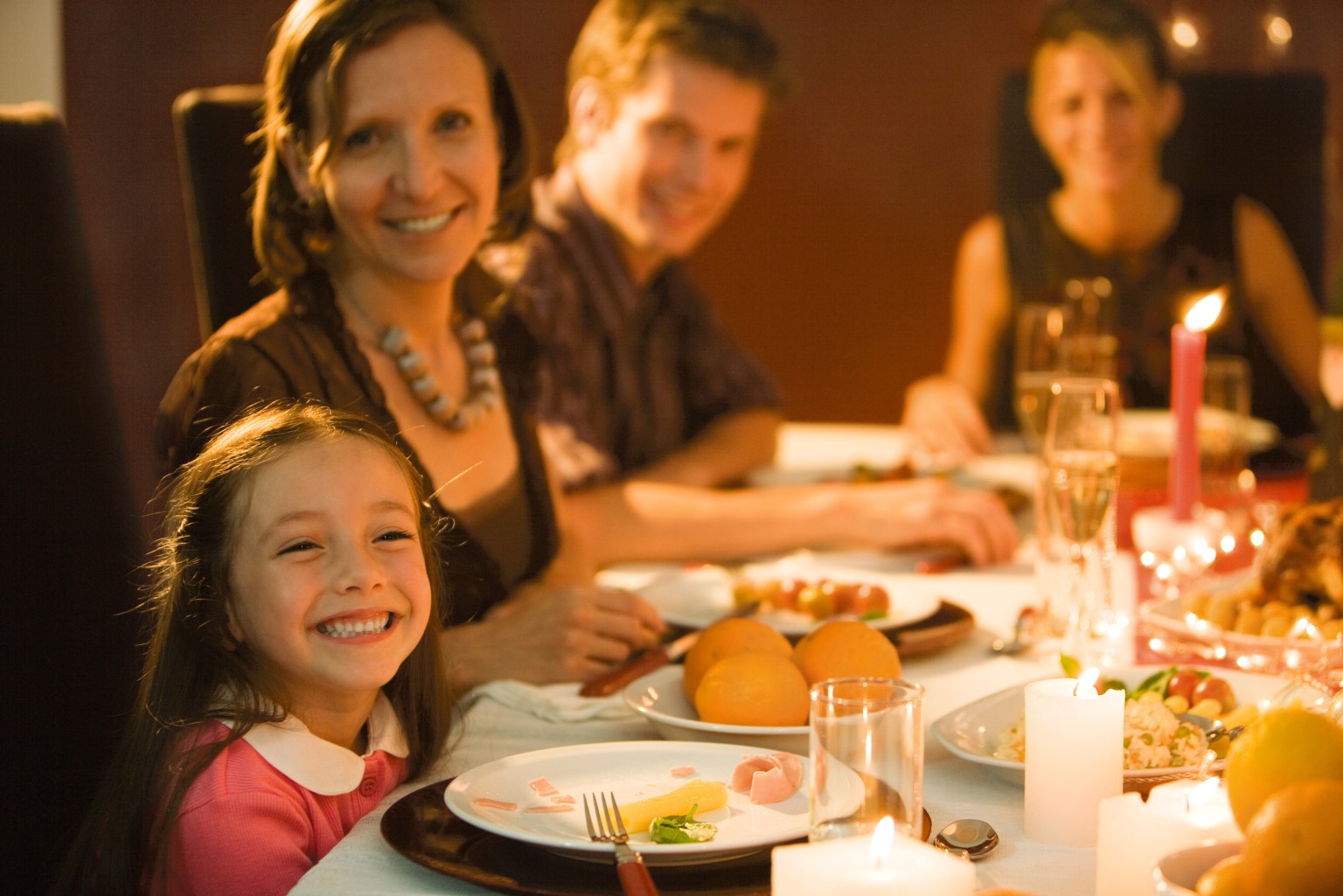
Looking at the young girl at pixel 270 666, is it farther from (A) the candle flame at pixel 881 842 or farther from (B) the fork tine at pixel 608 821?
(A) the candle flame at pixel 881 842

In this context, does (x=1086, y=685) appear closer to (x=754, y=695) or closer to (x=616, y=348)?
(x=754, y=695)

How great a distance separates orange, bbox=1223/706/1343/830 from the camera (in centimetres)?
66

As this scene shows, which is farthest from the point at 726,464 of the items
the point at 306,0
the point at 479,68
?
the point at 306,0

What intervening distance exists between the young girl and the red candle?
0.84m

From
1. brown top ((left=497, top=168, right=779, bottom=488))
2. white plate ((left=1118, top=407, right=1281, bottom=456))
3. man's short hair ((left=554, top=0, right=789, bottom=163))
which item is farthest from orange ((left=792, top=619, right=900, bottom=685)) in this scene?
man's short hair ((left=554, top=0, right=789, bottom=163))

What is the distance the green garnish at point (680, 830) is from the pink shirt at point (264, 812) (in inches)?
9.1

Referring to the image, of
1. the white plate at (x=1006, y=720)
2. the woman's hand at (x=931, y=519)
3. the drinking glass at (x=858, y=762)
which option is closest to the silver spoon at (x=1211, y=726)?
the white plate at (x=1006, y=720)

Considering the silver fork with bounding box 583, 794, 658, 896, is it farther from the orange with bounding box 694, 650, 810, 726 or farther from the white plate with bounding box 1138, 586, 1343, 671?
the white plate with bounding box 1138, 586, 1343, 671

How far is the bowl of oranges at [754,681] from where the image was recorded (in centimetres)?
102

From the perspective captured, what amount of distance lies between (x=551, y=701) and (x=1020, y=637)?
0.46 meters

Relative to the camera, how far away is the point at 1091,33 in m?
3.25

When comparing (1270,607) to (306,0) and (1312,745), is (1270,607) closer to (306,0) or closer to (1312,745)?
(1312,745)

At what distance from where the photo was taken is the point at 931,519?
68.0 inches

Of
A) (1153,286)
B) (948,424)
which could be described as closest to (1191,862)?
(948,424)
